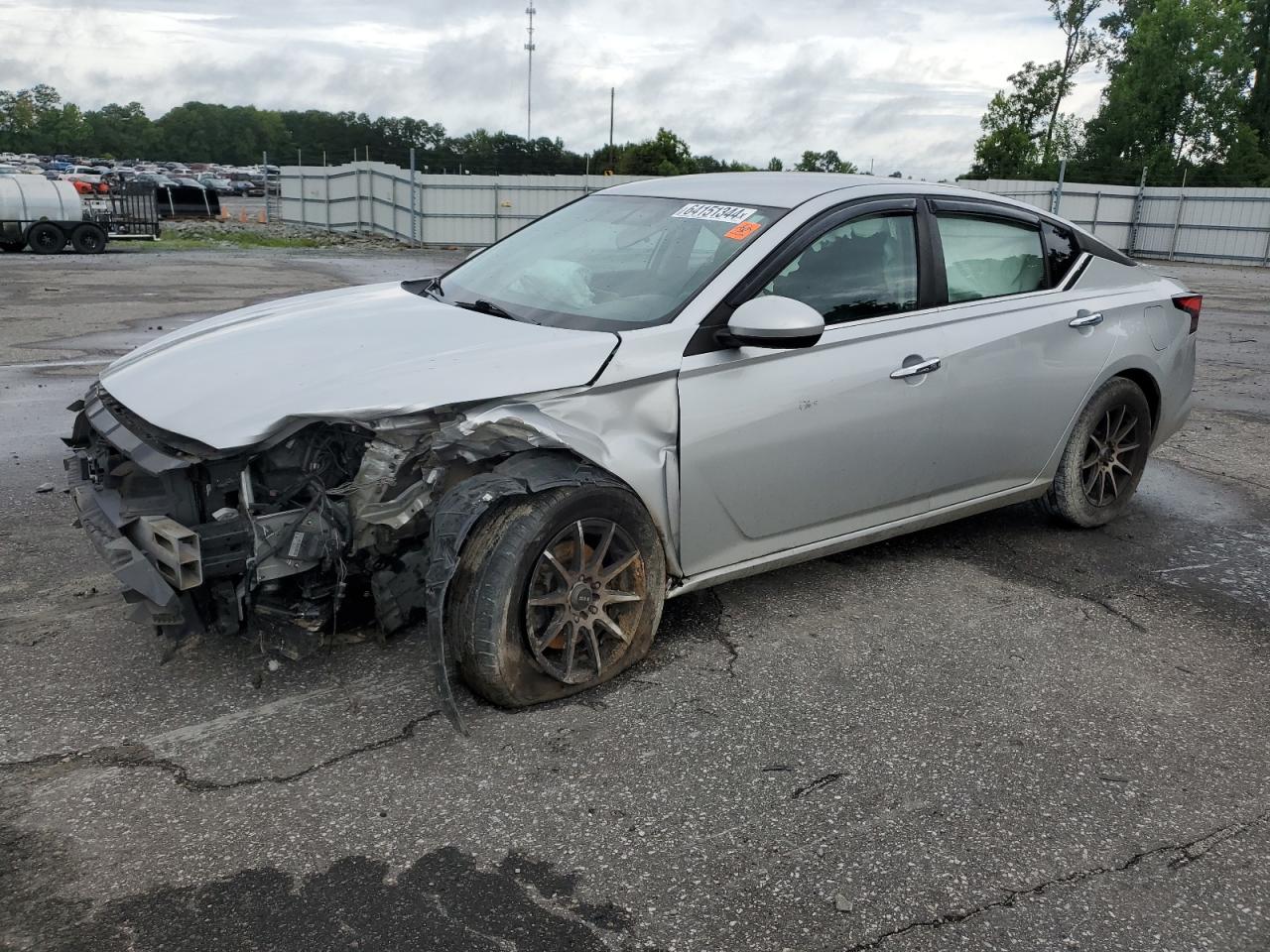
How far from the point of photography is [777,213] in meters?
3.96

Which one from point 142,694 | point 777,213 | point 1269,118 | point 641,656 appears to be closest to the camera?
point 142,694

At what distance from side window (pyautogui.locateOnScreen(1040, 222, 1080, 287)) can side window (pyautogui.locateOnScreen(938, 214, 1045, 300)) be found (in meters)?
0.06

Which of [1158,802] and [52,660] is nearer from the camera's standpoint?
[1158,802]

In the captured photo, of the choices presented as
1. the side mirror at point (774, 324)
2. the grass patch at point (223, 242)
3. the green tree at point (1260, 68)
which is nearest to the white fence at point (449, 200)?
the grass patch at point (223, 242)

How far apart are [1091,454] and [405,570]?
3375 millimetres

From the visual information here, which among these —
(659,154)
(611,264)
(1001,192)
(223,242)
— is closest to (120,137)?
(659,154)

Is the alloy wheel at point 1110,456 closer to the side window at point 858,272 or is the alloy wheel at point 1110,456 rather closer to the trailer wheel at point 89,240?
the side window at point 858,272

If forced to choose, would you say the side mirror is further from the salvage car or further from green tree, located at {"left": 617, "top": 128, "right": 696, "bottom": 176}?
green tree, located at {"left": 617, "top": 128, "right": 696, "bottom": 176}

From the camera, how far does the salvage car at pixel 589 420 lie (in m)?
3.14

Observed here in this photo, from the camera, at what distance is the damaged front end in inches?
120

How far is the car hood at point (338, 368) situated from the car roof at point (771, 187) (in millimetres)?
1076

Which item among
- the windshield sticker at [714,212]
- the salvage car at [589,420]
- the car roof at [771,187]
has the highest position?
the car roof at [771,187]

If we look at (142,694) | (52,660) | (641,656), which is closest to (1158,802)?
(641,656)

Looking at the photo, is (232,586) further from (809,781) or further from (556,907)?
(809,781)
